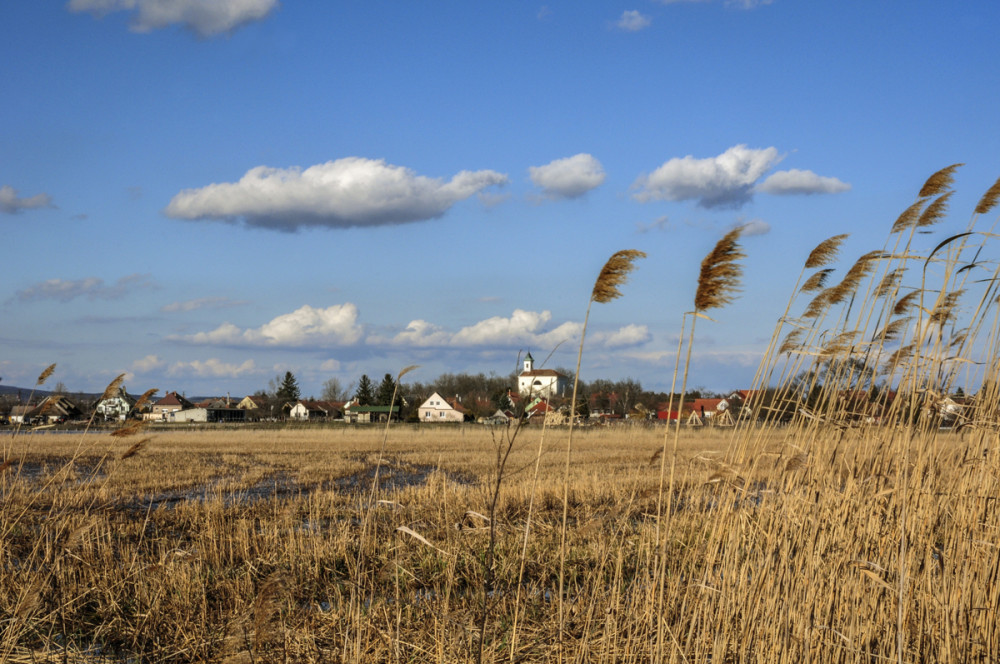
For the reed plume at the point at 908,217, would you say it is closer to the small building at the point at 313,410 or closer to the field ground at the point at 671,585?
the field ground at the point at 671,585

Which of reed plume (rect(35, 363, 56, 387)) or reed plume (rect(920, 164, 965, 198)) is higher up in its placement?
reed plume (rect(920, 164, 965, 198))

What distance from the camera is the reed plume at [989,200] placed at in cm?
494

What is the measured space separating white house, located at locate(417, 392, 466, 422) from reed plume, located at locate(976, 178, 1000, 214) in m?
94.7

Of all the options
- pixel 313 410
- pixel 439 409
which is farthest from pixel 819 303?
pixel 313 410

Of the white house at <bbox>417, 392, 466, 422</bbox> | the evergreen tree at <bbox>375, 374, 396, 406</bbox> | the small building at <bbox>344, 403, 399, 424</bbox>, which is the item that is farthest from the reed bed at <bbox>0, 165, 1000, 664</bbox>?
the white house at <bbox>417, 392, 466, 422</bbox>

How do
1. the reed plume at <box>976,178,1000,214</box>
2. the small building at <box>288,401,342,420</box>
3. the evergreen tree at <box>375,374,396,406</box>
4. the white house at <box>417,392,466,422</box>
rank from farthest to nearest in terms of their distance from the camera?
the small building at <box>288,401,342,420</box>
the white house at <box>417,392,466,422</box>
the evergreen tree at <box>375,374,396,406</box>
the reed plume at <box>976,178,1000,214</box>

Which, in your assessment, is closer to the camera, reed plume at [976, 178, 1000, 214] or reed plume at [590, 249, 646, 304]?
reed plume at [590, 249, 646, 304]

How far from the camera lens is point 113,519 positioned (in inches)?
371

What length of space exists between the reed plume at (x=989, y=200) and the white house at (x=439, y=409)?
94.7 m

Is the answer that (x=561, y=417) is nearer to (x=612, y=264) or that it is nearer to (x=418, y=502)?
(x=612, y=264)

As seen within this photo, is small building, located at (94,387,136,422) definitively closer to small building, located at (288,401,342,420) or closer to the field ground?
the field ground

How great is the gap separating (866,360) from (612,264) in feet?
8.51

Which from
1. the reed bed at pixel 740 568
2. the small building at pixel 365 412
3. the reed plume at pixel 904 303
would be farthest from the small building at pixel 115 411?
the small building at pixel 365 412

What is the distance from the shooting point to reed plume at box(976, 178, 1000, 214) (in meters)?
4.94
